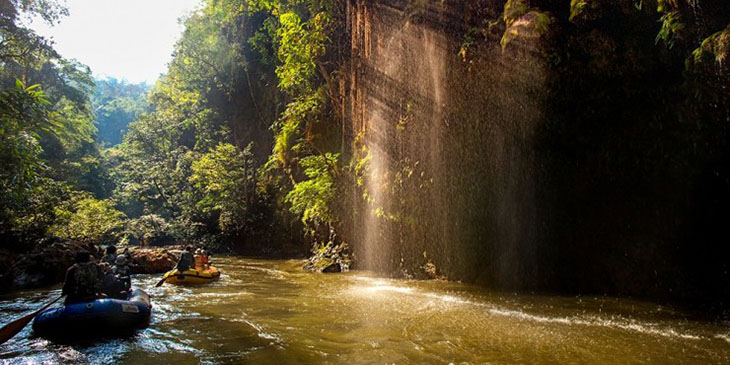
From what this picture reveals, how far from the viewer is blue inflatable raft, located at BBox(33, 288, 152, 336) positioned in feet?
19.1

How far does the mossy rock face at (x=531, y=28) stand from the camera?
8703 millimetres

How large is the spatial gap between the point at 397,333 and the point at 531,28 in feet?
22.9

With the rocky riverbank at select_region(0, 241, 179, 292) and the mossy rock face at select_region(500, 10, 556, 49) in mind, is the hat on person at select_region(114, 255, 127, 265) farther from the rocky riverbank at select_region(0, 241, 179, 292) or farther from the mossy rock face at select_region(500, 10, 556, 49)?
the mossy rock face at select_region(500, 10, 556, 49)

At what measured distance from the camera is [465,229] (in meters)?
11.2

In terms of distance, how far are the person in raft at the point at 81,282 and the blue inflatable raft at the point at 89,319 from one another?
0.71 ft

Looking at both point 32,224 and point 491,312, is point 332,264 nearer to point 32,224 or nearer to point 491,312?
point 491,312

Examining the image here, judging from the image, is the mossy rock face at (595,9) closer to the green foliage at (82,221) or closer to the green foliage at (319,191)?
the green foliage at (319,191)

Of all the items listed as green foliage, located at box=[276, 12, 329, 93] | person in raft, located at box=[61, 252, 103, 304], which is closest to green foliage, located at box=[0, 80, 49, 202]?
person in raft, located at box=[61, 252, 103, 304]

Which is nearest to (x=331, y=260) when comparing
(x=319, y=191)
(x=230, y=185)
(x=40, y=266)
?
(x=319, y=191)

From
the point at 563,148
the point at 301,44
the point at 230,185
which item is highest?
the point at 301,44

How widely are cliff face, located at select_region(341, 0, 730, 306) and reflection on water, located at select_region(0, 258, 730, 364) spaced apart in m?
1.63

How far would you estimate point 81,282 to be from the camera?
628cm

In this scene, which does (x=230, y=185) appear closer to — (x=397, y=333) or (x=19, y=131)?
(x=19, y=131)

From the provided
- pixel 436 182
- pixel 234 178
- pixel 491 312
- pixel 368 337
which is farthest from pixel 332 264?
pixel 234 178
